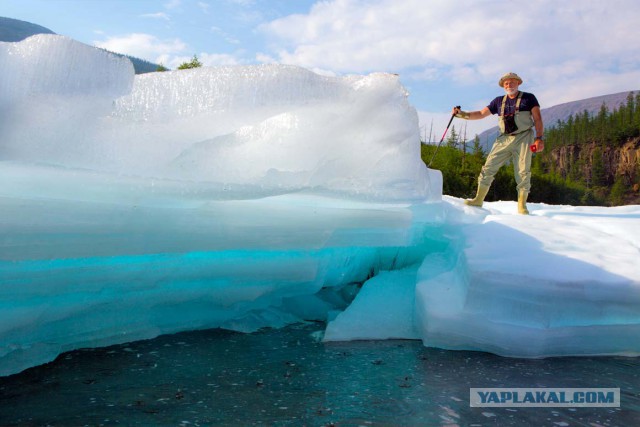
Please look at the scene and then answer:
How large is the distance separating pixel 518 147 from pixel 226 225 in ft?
11.3

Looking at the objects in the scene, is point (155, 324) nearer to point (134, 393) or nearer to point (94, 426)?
point (134, 393)

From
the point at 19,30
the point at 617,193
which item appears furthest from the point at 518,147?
the point at 19,30

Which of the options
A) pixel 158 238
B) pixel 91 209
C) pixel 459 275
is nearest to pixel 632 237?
pixel 459 275

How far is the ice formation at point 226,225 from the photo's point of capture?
254cm

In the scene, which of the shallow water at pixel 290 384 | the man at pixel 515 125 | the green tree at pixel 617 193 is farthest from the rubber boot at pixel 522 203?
the green tree at pixel 617 193

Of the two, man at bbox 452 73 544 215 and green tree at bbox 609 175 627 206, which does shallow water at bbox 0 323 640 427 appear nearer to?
man at bbox 452 73 544 215

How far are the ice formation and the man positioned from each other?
1.89m

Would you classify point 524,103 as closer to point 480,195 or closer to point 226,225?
point 480,195

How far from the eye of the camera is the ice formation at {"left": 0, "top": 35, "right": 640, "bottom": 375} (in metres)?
2.54

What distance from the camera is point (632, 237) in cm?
364

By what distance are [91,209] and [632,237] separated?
3397 mm

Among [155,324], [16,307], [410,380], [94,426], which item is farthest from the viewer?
[155,324]

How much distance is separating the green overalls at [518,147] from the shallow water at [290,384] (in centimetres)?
268

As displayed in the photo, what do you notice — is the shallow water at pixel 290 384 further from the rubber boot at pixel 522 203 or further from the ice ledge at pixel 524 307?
the rubber boot at pixel 522 203
